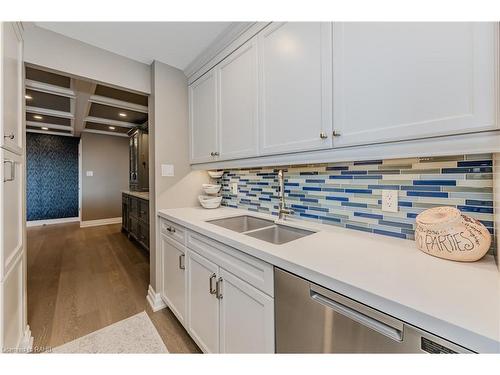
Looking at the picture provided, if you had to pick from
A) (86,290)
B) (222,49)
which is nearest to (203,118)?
(222,49)

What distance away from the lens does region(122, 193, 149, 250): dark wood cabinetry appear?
3.19 meters

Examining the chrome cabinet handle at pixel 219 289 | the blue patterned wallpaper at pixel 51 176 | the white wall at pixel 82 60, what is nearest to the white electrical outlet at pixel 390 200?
the chrome cabinet handle at pixel 219 289

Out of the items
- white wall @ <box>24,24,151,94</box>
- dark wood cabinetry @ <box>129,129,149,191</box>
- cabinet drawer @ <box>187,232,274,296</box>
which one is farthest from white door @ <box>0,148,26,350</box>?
dark wood cabinetry @ <box>129,129,149,191</box>

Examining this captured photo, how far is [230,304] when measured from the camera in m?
1.11

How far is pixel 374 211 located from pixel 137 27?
197 centimetres

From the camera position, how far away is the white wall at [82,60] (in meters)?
1.51

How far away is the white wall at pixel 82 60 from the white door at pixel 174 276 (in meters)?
1.45

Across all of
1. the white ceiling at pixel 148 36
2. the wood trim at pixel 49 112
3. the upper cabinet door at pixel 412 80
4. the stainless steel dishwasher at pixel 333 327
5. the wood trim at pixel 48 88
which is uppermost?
the wood trim at pixel 49 112

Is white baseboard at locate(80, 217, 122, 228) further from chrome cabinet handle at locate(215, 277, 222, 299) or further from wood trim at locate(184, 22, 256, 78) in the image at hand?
chrome cabinet handle at locate(215, 277, 222, 299)

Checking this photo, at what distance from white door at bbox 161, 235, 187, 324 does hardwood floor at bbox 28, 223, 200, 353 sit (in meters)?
0.17

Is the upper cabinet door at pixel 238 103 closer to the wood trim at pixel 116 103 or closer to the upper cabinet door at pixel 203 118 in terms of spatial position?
the upper cabinet door at pixel 203 118

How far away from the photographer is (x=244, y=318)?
3.37 feet

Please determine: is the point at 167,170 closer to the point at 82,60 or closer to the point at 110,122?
the point at 82,60
